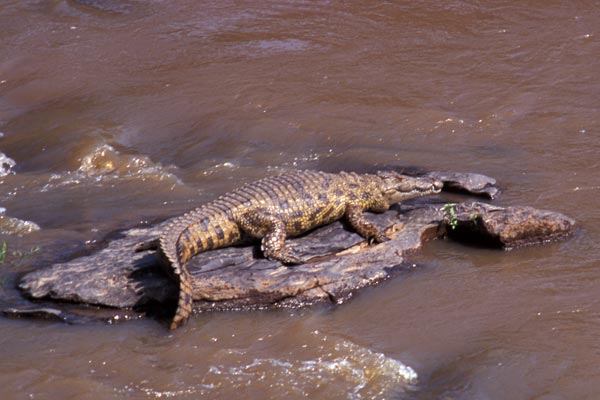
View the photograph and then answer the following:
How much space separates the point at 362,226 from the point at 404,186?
2.35ft

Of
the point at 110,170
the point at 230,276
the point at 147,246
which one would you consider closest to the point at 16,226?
the point at 110,170

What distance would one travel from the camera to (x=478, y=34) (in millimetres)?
11234

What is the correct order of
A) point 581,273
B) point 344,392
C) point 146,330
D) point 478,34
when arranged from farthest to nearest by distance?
point 478,34 < point 581,273 < point 146,330 < point 344,392

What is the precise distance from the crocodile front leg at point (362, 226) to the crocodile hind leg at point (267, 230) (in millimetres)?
607

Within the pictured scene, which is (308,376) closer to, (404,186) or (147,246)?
(147,246)

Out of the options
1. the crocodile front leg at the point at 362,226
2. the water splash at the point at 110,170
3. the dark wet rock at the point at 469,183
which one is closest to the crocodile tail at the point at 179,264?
the crocodile front leg at the point at 362,226

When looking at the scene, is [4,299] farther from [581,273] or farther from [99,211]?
[581,273]

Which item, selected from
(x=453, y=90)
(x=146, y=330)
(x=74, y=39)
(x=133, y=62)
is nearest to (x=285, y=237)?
(x=146, y=330)

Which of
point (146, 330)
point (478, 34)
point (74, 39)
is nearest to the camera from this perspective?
point (146, 330)

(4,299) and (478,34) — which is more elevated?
(478,34)

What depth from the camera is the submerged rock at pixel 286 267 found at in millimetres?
5707

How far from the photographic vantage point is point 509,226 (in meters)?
6.23

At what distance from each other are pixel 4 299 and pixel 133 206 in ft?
6.47

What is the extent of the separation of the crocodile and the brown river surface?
1.72ft
